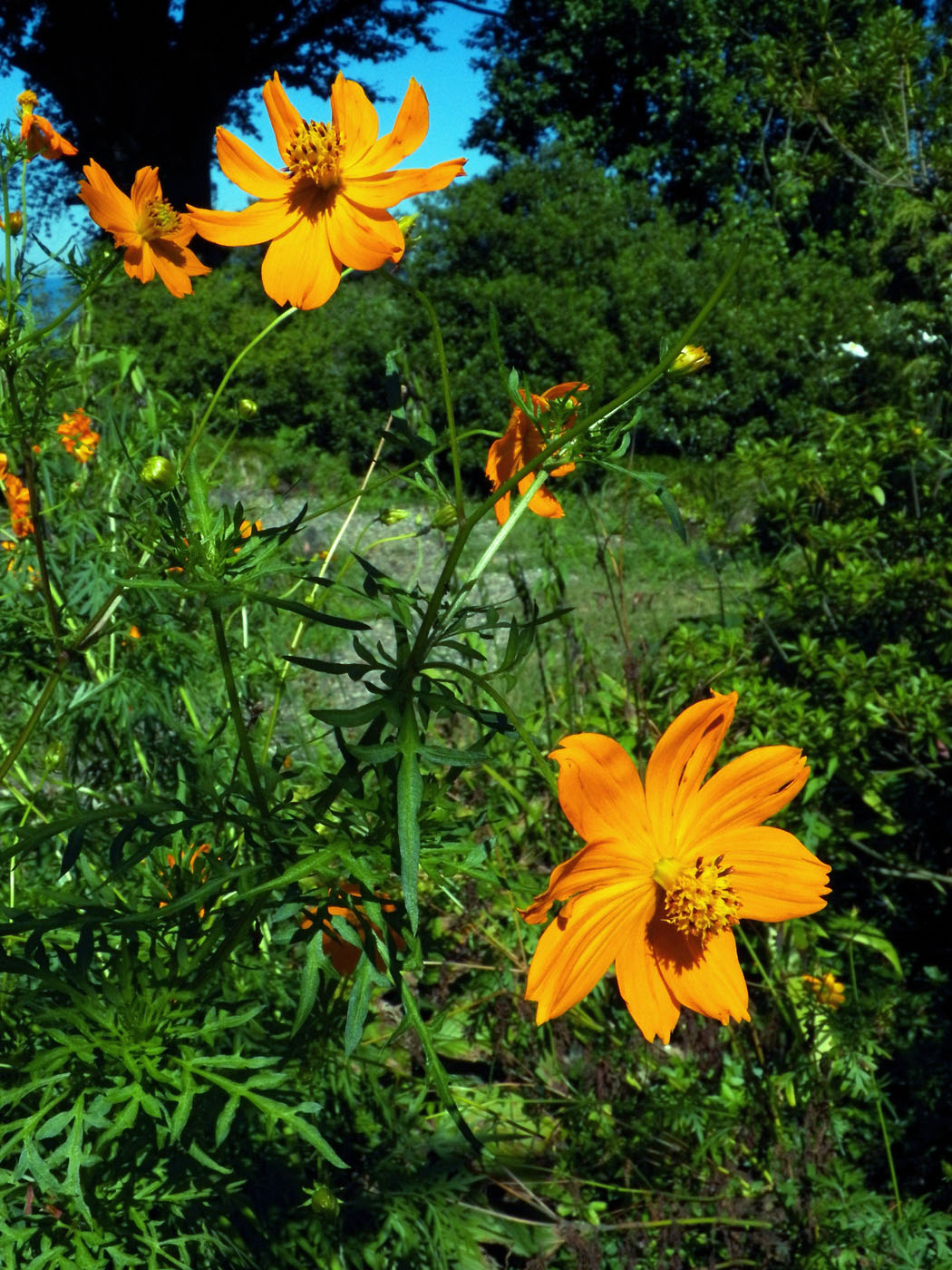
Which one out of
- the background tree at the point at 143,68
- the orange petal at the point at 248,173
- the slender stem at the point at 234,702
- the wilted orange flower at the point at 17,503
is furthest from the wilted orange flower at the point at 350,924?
the background tree at the point at 143,68

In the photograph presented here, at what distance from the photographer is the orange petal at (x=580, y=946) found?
752 mm

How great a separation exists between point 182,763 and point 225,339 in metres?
5.65

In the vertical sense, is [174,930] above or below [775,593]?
below

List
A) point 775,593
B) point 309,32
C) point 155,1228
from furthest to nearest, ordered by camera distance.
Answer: point 309,32 → point 775,593 → point 155,1228

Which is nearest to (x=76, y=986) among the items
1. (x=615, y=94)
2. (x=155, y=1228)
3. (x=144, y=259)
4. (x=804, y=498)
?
(x=155, y=1228)

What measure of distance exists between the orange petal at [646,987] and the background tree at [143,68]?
34.1 ft

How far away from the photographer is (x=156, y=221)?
40.3 inches

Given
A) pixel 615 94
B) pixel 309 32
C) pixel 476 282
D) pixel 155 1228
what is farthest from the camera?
pixel 309 32

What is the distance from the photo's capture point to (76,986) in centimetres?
94

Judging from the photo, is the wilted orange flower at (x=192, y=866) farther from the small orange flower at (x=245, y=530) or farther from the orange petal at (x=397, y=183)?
the orange petal at (x=397, y=183)

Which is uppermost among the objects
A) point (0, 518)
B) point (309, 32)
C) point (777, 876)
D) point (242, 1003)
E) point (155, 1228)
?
point (309, 32)

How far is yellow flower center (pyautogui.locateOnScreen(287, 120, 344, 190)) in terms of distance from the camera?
855 millimetres

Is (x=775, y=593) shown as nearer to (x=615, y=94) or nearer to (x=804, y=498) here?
(x=804, y=498)

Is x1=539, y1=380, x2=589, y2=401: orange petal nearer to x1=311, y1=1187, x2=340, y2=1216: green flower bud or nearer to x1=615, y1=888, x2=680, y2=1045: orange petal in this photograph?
x1=615, y1=888, x2=680, y2=1045: orange petal
